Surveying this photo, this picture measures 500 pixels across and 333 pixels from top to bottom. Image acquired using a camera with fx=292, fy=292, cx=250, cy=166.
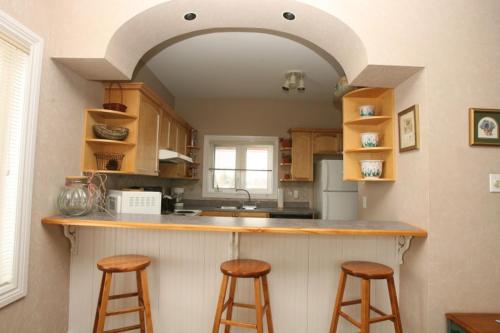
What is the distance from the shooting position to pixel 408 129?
2.04 metres

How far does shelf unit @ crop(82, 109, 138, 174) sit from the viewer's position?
2.28 meters

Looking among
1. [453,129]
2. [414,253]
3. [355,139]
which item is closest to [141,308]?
[414,253]

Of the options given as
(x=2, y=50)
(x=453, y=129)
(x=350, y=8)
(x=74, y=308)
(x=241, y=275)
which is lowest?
(x=74, y=308)

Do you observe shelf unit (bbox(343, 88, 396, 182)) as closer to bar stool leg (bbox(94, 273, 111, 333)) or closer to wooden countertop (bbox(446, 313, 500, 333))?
wooden countertop (bbox(446, 313, 500, 333))

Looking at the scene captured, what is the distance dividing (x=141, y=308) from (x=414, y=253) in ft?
5.92

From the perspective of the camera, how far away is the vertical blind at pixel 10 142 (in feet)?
5.11

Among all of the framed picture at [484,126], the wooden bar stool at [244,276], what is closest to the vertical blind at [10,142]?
the wooden bar stool at [244,276]

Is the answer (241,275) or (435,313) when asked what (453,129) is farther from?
(241,275)

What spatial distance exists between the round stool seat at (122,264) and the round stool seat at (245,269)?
496 mm

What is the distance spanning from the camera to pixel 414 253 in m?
1.97

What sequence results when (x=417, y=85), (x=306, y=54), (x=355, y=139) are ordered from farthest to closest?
(x=306, y=54), (x=355, y=139), (x=417, y=85)

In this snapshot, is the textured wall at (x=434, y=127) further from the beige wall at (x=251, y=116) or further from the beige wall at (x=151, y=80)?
the beige wall at (x=251, y=116)

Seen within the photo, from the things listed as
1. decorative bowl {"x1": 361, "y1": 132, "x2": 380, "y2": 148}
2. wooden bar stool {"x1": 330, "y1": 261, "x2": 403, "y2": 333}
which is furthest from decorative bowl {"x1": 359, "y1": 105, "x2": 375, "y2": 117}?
wooden bar stool {"x1": 330, "y1": 261, "x2": 403, "y2": 333}

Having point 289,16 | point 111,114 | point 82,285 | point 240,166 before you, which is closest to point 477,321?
point 289,16
